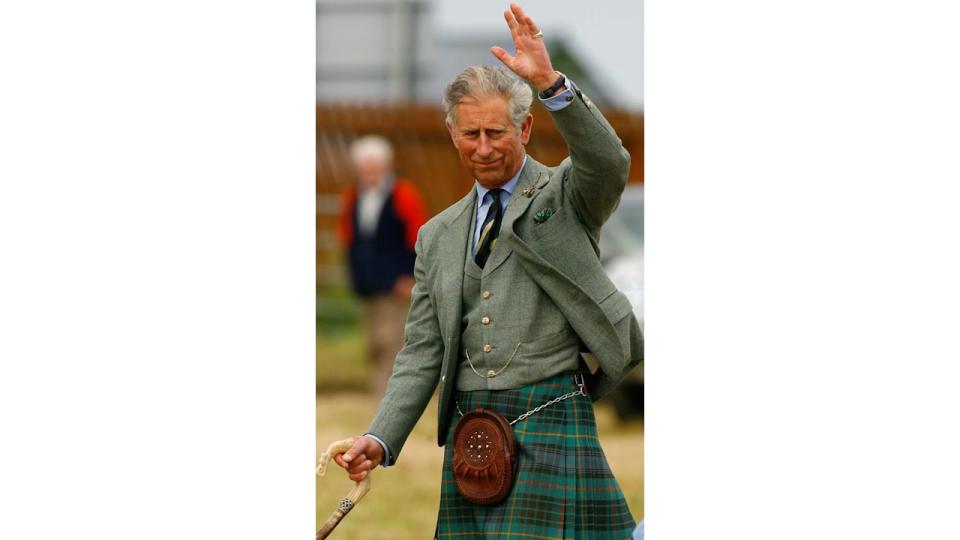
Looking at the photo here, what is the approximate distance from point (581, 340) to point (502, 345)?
235mm

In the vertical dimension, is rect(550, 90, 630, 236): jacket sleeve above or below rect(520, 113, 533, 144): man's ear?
below

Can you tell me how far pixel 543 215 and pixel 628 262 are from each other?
11.3ft

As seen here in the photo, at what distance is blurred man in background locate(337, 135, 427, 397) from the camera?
8.29 metres

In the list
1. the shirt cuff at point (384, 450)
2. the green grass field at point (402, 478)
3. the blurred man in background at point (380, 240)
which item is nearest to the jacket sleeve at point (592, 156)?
the shirt cuff at point (384, 450)

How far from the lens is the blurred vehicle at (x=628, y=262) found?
6020mm

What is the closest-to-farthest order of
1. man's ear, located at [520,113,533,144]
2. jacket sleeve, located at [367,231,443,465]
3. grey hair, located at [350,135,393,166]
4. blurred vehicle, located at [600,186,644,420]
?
man's ear, located at [520,113,533,144] < jacket sleeve, located at [367,231,443,465] < blurred vehicle, located at [600,186,644,420] < grey hair, located at [350,135,393,166]

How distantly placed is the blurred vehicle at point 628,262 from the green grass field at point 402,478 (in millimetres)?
330

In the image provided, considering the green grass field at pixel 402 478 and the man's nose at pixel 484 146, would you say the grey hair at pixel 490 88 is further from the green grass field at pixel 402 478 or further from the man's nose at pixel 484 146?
the green grass field at pixel 402 478

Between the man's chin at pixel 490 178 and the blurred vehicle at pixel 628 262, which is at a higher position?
the man's chin at pixel 490 178

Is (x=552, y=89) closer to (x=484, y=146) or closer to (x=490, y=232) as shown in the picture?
(x=484, y=146)

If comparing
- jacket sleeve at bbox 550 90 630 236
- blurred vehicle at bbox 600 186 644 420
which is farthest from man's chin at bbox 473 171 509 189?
blurred vehicle at bbox 600 186 644 420

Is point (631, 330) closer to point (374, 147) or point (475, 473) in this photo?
point (475, 473)

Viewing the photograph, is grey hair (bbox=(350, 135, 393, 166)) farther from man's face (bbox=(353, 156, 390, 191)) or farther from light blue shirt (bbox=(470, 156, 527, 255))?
light blue shirt (bbox=(470, 156, 527, 255))

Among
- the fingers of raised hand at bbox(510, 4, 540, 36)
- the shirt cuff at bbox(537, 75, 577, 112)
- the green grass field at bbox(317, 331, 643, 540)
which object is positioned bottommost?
the green grass field at bbox(317, 331, 643, 540)
